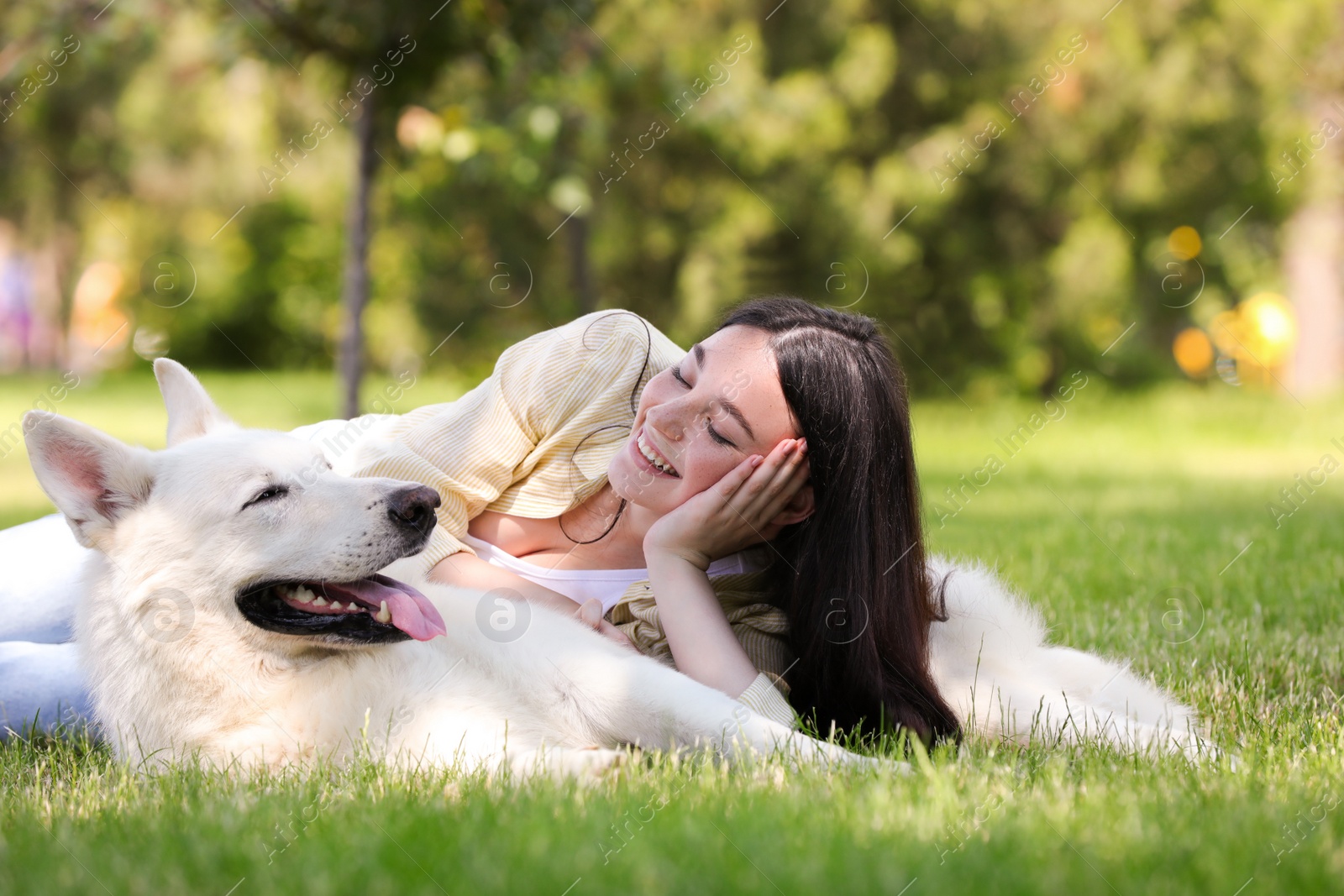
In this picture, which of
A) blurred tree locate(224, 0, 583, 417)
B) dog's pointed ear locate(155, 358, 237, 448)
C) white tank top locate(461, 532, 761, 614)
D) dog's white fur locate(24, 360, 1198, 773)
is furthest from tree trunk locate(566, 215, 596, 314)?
dog's white fur locate(24, 360, 1198, 773)

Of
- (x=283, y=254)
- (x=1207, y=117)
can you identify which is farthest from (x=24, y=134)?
(x=1207, y=117)

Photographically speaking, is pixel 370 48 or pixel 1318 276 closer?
pixel 370 48

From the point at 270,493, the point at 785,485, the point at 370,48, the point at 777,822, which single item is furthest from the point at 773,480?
the point at 370,48

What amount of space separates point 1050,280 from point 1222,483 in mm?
6302

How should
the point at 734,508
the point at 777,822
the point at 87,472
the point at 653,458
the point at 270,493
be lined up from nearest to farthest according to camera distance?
1. the point at 777,822
2. the point at 87,472
3. the point at 270,493
4. the point at 734,508
5. the point at 653,458

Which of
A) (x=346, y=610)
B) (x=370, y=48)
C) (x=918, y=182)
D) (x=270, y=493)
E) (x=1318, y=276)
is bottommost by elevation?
(x=346, y=610)

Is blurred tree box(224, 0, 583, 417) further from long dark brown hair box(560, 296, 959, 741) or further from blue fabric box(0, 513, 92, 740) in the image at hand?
long dark brown hair box(560, 296, 959, 741)

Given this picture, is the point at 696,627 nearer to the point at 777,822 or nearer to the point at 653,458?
the point at 653,458

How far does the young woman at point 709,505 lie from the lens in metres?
2.98

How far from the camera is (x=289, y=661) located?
261 cm

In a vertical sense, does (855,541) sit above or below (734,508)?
below

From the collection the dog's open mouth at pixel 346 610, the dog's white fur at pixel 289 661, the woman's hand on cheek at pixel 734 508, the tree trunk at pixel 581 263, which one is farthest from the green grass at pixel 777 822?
the tree trunk at pixel 581 263

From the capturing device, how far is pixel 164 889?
6.15ft

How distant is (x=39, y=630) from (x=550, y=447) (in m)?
1.83
